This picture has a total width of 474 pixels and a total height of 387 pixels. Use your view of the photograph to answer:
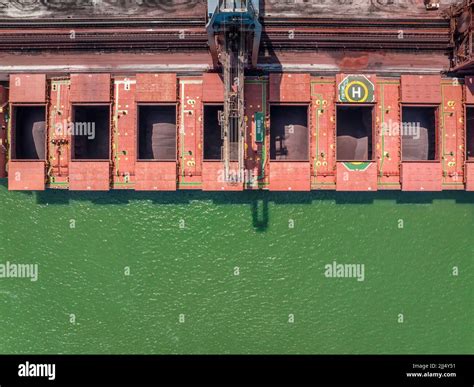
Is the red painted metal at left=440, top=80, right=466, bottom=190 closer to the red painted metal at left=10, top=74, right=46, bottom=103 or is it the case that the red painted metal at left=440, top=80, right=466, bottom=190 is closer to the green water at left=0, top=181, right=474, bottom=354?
the green water at left=0, top=181, right=474, bottom=354

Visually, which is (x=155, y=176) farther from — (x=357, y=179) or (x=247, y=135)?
(x=357, y=179)

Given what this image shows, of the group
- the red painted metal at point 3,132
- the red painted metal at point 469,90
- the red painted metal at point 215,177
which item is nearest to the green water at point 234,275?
the red painted metal at point 215,177

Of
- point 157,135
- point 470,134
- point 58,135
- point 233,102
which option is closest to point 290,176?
point 233,102

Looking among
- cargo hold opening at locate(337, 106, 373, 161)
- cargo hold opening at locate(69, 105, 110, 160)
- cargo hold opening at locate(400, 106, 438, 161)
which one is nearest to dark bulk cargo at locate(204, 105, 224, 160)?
cargo hold opening at locate(69, 105, 110, 160)

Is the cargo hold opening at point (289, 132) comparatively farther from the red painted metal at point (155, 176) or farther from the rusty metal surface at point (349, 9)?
the red painted metal at point (155, 176)

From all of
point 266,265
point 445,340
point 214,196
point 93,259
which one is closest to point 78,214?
point 93,259
